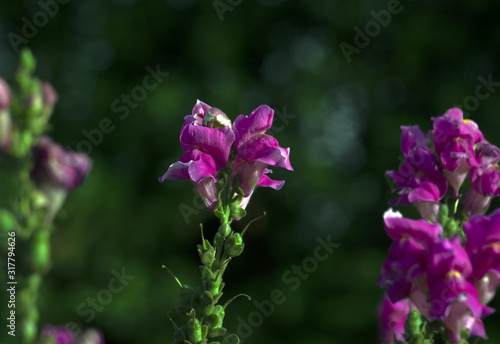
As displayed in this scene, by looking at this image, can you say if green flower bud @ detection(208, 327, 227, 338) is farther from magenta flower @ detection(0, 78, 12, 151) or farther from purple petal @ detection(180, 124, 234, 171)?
magenta flower @ detection(0, 78, 12, 151)

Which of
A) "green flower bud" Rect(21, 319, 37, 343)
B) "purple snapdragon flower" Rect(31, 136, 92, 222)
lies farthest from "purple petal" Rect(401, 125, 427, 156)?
"green flower bud" Rect(21, 319, 37, 343)

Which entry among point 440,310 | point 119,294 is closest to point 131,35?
point 119,294

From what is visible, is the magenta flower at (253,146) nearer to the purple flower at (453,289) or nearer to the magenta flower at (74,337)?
the purple flower at (453,289)

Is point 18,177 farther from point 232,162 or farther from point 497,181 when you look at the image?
point 497,181

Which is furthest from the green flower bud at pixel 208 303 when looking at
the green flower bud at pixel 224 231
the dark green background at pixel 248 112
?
the dark green background at pixel 248 112

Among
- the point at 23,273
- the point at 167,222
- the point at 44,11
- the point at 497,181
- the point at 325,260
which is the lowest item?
the point at 325,260

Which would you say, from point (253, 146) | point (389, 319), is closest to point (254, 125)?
point (253, 146)

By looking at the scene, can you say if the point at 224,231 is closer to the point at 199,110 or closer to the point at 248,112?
the point at 199,110
